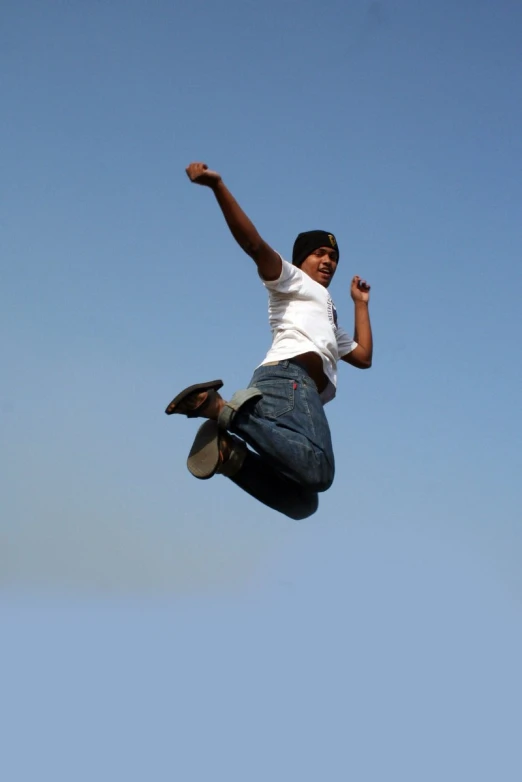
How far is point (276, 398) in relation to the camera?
5.49 meters

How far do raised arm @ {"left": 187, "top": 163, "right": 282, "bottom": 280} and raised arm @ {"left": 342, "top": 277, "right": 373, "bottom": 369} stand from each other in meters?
1.16

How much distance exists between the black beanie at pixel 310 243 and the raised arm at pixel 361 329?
0.64m

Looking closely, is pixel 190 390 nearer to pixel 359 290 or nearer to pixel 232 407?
pixel 232 407

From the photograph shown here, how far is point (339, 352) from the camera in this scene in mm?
6555

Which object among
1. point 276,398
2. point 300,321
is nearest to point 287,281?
point 300,321

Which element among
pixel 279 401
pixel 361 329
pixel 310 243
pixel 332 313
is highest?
pixel 310 243

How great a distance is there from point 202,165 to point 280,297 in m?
1.10

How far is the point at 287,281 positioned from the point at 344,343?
0.92 meters

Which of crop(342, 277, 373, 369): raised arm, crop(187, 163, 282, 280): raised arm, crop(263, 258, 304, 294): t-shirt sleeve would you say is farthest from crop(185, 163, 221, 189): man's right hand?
crop(342, 277, 373, 369): raised arm

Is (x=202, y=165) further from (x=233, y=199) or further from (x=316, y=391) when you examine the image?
(x=316, y=391)

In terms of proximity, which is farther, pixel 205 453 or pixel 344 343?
pixel 344 343

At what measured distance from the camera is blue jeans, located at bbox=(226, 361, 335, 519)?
5.33 m

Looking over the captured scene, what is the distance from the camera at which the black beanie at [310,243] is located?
6.26 m

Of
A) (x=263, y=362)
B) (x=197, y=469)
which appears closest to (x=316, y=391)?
(x=263, y=362)
